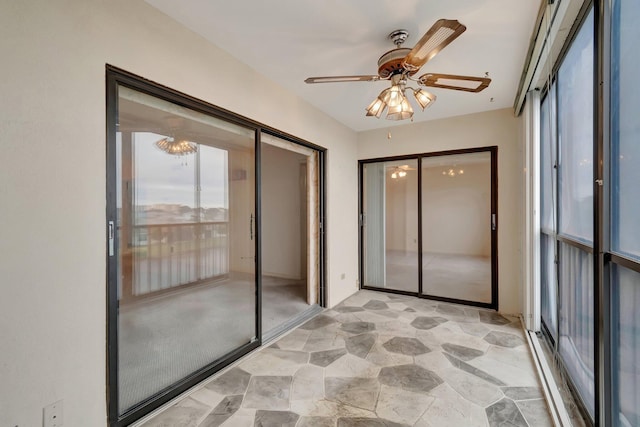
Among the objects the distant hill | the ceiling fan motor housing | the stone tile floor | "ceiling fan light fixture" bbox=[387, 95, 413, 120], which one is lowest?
the stone tile floor

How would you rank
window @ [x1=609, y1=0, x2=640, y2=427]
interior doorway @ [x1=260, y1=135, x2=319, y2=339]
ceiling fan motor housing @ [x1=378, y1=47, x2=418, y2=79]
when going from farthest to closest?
interior doorway @ [x1=260, y1=135, x2=319, y2=339] < ceiling fan motor housing @ [x1=378, y1=47, x2=418, y2=79] < window @ [x1=609, y1=0, x2=640, y2=427]

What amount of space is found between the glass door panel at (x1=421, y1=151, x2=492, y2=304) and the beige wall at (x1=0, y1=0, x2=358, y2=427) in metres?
3.69

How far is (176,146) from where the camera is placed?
2.04 m

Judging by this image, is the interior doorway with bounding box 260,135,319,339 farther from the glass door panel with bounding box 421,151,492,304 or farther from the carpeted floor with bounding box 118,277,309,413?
the glass door panel with bounding box 421,151,492,304

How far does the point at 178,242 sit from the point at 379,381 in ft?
6.30

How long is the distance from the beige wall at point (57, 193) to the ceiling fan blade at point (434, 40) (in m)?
1.69

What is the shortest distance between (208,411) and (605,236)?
8.45 feet

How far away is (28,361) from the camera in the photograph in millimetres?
1257

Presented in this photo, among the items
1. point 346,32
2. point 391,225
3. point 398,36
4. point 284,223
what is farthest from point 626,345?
point 284,223

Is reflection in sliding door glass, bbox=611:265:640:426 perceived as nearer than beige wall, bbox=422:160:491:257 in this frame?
Yes

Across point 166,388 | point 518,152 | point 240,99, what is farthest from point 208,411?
point 518,152

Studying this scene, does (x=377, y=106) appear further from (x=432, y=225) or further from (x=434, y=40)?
(x=432, y=225)

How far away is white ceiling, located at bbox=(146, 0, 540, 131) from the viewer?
69.1 inches

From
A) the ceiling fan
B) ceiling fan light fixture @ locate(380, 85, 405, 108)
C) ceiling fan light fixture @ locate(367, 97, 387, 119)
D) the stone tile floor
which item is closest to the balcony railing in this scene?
the stone tile floor
